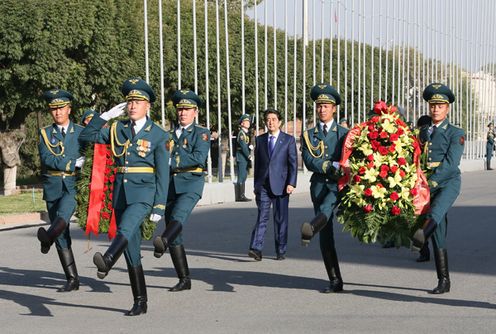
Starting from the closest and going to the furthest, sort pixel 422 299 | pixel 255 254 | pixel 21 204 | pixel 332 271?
pixel 422 299, pixel 332 271, pixel 255 254, pixel 21 204

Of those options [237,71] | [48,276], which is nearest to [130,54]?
[237,71]

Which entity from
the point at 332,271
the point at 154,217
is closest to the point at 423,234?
the point at 332,271

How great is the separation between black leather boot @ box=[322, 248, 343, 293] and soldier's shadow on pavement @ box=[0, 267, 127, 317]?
2.03 meters

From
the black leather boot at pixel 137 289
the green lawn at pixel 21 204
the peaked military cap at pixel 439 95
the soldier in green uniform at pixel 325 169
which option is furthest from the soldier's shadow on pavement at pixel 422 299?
the green lawn at pixel 21 204

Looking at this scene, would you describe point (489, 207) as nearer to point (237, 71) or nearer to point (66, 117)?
point (66, 117)

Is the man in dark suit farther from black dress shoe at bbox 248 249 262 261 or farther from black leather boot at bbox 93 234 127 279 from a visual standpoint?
black leather boot at bbox 93 234 127 279

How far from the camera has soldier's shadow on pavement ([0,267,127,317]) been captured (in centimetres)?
978

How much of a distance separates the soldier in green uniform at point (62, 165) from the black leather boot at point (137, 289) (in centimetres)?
171

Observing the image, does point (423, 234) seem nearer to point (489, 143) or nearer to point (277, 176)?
point (277, 176)

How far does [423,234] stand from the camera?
9.55 metres

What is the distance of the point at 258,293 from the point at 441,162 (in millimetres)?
2107

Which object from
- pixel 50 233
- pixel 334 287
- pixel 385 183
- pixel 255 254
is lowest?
pixel 255 254

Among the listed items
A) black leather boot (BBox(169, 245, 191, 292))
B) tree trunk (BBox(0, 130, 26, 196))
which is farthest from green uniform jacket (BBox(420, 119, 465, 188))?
tree trunk (BBox(0, 130, 26, 196))

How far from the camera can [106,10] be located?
31859 mm
